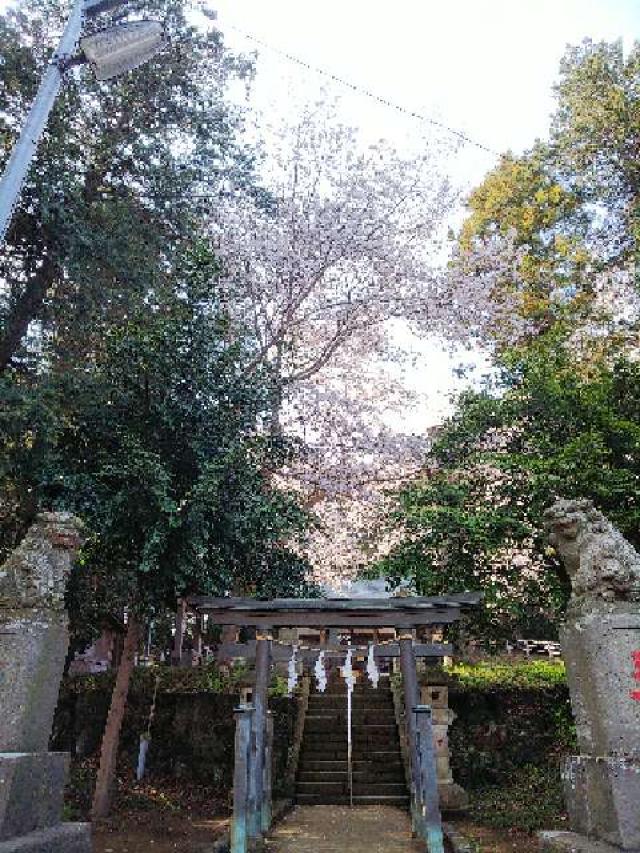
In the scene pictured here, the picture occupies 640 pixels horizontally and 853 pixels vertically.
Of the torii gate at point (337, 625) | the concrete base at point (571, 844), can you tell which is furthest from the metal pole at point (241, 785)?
the concrete base at point (571, 844)

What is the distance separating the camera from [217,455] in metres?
9.98

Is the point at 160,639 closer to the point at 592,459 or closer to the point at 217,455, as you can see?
the point at 217,455

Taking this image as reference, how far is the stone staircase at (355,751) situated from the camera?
11648 mm

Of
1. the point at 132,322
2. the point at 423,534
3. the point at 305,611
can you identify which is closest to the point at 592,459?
the point at 423,534

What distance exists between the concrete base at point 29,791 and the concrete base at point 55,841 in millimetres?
82

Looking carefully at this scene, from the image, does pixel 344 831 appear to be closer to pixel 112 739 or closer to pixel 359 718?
pixel 112 739

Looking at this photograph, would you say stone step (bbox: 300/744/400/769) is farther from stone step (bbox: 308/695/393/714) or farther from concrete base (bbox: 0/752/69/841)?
concrete base (bbox: 0/752/69/841)

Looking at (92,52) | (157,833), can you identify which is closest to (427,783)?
(157,833)

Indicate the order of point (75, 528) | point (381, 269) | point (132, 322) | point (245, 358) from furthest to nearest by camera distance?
point (381, 269) < point (245, 358) < point (132, 322) < point (75, 528)

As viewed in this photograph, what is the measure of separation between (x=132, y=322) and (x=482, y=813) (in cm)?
989

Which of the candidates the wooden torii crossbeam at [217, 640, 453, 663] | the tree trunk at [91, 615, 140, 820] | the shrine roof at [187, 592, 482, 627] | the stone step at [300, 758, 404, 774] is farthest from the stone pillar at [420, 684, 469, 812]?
the tree trunk at [91, 615, 140, 820]

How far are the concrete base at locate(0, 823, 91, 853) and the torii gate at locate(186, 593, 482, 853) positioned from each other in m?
2.37

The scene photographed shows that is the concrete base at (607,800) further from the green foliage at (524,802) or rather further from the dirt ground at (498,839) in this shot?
the green foliage at (524,802)

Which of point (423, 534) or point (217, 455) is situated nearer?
point (217, 455)
